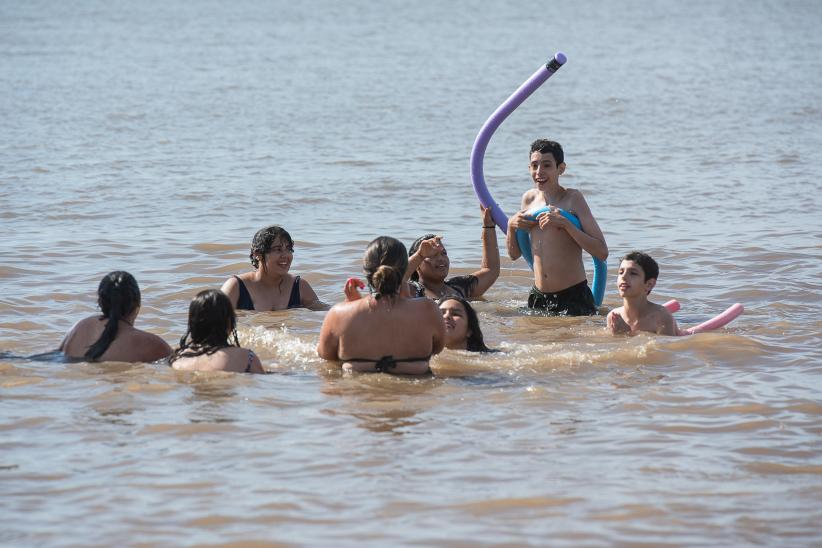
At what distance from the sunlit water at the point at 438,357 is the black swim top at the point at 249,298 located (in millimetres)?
176

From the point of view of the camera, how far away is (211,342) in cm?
733

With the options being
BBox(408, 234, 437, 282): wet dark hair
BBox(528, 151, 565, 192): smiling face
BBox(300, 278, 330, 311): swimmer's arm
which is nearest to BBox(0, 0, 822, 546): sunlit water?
BBox(300, 278, 330, 311): swimmer's arm

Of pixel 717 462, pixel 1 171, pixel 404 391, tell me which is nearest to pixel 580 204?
pixel 404 391

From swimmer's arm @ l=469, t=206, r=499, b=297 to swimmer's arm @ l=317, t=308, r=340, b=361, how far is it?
252cm

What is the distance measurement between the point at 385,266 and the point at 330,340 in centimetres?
67

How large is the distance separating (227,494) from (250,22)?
3873 centimetres

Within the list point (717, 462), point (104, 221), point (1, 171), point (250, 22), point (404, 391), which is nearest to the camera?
point (717, 462)

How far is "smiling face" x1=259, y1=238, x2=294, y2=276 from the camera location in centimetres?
918

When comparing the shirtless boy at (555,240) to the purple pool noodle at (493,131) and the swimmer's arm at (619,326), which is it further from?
the swimmer's arm at (619,326)

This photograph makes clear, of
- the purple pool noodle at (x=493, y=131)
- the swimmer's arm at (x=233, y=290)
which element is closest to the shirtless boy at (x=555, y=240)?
the purple pool noodle at (x=493, y=131)

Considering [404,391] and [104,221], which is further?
[104,221]

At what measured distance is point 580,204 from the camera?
940 centimetres

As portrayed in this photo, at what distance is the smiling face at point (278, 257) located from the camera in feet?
30.1

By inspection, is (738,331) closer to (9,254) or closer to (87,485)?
(87,485)
